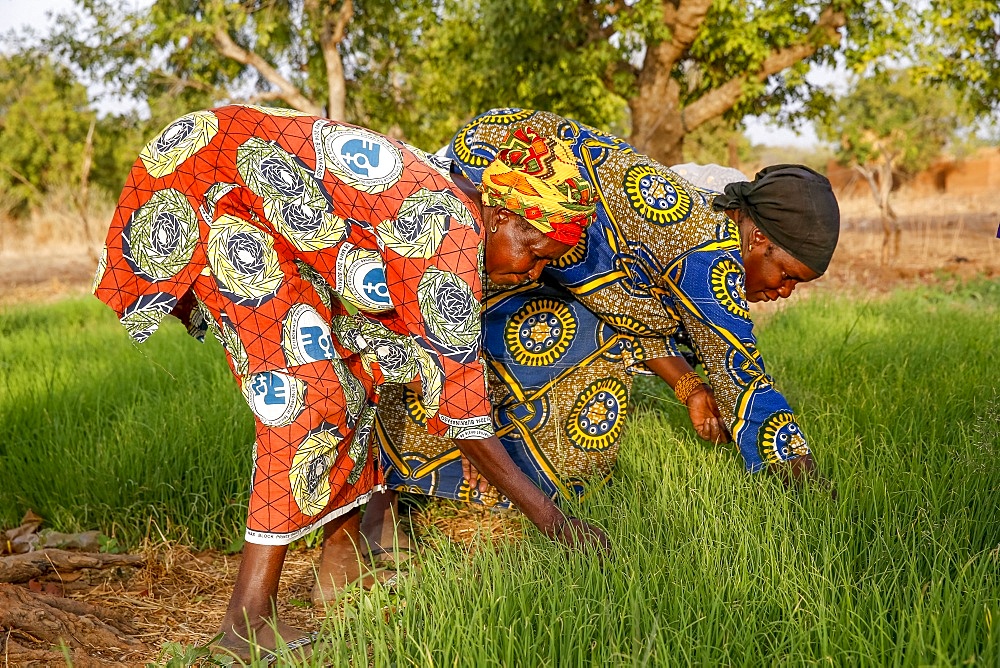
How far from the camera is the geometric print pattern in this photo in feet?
8.48

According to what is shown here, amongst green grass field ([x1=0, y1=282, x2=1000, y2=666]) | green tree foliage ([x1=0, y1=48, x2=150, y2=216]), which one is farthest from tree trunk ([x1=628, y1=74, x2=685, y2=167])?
green tree foliage ([x1=0, y1=48, x2=150, y2=216])

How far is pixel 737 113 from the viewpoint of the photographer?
10.8 metres

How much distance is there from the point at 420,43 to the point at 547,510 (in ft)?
40.8

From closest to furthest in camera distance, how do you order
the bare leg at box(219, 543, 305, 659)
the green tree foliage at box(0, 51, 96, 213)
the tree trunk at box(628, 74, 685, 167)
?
the bare leg at box(219, 543, 305, 659), the tree trunk at box(628, 74, 685, 167), the green tree foliage at box(0, 51, 96, 213)

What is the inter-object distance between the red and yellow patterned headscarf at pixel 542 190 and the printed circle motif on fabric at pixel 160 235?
0.80 meters

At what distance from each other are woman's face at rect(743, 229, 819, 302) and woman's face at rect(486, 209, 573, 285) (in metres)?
0.79

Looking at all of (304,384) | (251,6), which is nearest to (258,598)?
(304,384)

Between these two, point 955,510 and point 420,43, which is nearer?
point 955,510

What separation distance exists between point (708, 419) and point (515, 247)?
1088mm

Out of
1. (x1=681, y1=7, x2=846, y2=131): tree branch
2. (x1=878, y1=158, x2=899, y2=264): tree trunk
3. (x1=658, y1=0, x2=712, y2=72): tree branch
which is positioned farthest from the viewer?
(x1=878, y1=158, x2=899, y2=264): tree trunk

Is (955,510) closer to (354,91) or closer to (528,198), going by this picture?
(528,198)

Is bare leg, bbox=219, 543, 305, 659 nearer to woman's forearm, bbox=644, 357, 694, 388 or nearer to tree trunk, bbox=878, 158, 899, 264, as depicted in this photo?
woman's forearm, bbox=644, 357, 694, 388

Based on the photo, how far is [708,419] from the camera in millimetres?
2854

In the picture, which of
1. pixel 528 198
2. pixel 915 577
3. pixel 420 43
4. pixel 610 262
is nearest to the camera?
pixel 915 577
